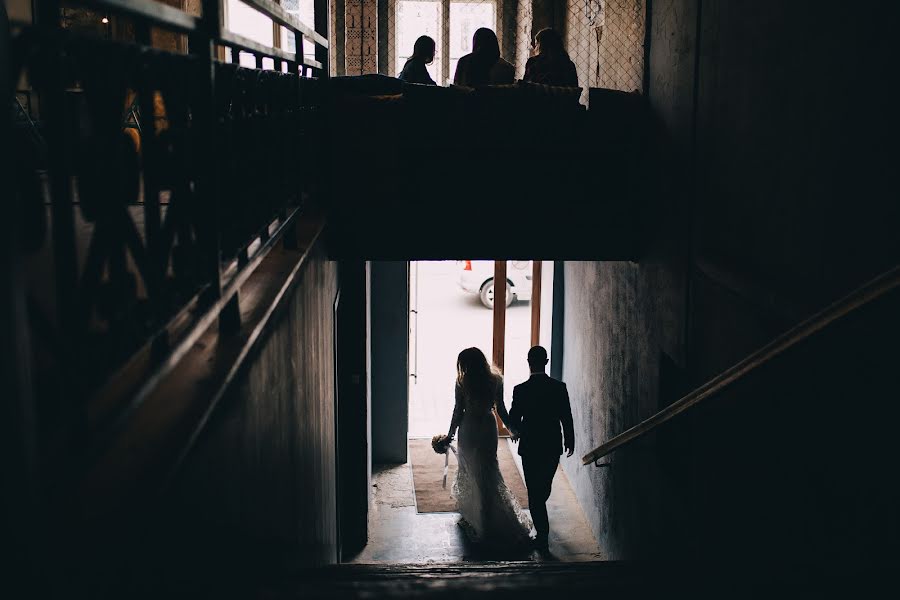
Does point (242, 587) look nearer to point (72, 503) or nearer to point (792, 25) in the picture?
point (72, 503)

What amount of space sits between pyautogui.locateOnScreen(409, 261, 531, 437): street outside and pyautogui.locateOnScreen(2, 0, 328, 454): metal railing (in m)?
7.36

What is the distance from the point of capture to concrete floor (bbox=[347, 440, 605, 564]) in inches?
262

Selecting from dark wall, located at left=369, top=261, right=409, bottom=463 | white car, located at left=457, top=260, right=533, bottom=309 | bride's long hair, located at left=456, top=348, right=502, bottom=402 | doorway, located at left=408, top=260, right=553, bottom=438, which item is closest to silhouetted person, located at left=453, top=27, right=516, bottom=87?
bride's long hair, located at left=456, top=348, right=502, bottom=402

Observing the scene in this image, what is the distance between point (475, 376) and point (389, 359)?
225cm

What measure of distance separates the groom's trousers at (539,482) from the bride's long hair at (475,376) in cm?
56

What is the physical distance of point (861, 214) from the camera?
2.80 m

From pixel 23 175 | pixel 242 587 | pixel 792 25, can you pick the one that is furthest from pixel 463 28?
pixel 23 175

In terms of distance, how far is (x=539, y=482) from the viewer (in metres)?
6.52

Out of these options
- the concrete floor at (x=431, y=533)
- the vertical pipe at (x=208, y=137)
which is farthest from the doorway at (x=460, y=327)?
the vertical pipe at (x=208, y=137)

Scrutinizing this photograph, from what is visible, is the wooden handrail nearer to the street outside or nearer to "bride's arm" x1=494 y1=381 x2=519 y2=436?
"bride's arm" x1=494 y1=381 x2=519 y2=436

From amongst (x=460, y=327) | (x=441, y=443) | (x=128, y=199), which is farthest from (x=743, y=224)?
(x=460, y=327)

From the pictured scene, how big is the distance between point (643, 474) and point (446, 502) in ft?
7.83

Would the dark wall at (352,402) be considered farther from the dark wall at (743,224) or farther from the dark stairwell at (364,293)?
the dark wall at (743,224)

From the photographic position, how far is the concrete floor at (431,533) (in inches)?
262
